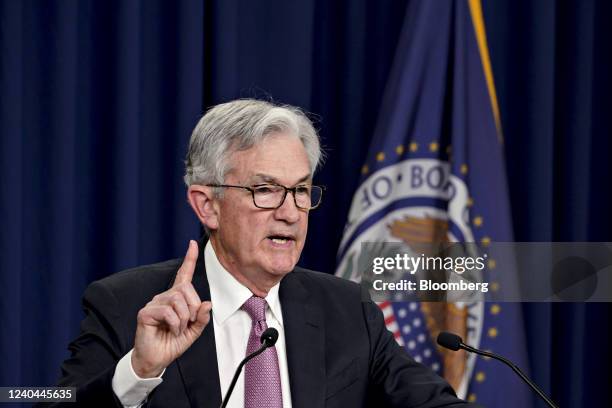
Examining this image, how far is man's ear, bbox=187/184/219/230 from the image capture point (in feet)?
7.34

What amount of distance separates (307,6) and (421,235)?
3.18 feet

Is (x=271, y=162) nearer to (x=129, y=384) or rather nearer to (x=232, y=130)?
(x=232, y=130)

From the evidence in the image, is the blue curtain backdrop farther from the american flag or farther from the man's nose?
Result: the man's nose

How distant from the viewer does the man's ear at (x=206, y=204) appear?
7.34 ft

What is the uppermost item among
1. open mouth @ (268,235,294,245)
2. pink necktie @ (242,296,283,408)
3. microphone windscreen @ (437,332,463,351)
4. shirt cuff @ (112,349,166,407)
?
open mouth @ (268,235,294,245)

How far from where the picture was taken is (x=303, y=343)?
87.4 inches

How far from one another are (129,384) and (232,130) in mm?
671

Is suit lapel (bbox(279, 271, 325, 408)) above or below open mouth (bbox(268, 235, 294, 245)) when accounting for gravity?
below

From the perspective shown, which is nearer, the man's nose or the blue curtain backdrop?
the man's nose

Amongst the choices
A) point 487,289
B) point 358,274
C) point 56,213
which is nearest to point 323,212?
point 358,274

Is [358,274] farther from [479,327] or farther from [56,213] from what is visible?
[56,213]

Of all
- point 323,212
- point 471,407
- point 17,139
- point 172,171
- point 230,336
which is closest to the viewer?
point 471,407

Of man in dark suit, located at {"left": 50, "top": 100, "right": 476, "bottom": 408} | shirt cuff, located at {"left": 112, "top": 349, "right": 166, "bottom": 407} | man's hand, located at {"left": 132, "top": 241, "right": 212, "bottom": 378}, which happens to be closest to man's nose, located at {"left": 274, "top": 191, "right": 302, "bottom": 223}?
man in dark suit, located at {"left": 50, "top": 100, "right": 476, "bottom": 408}

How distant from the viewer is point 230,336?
85.3 inches
